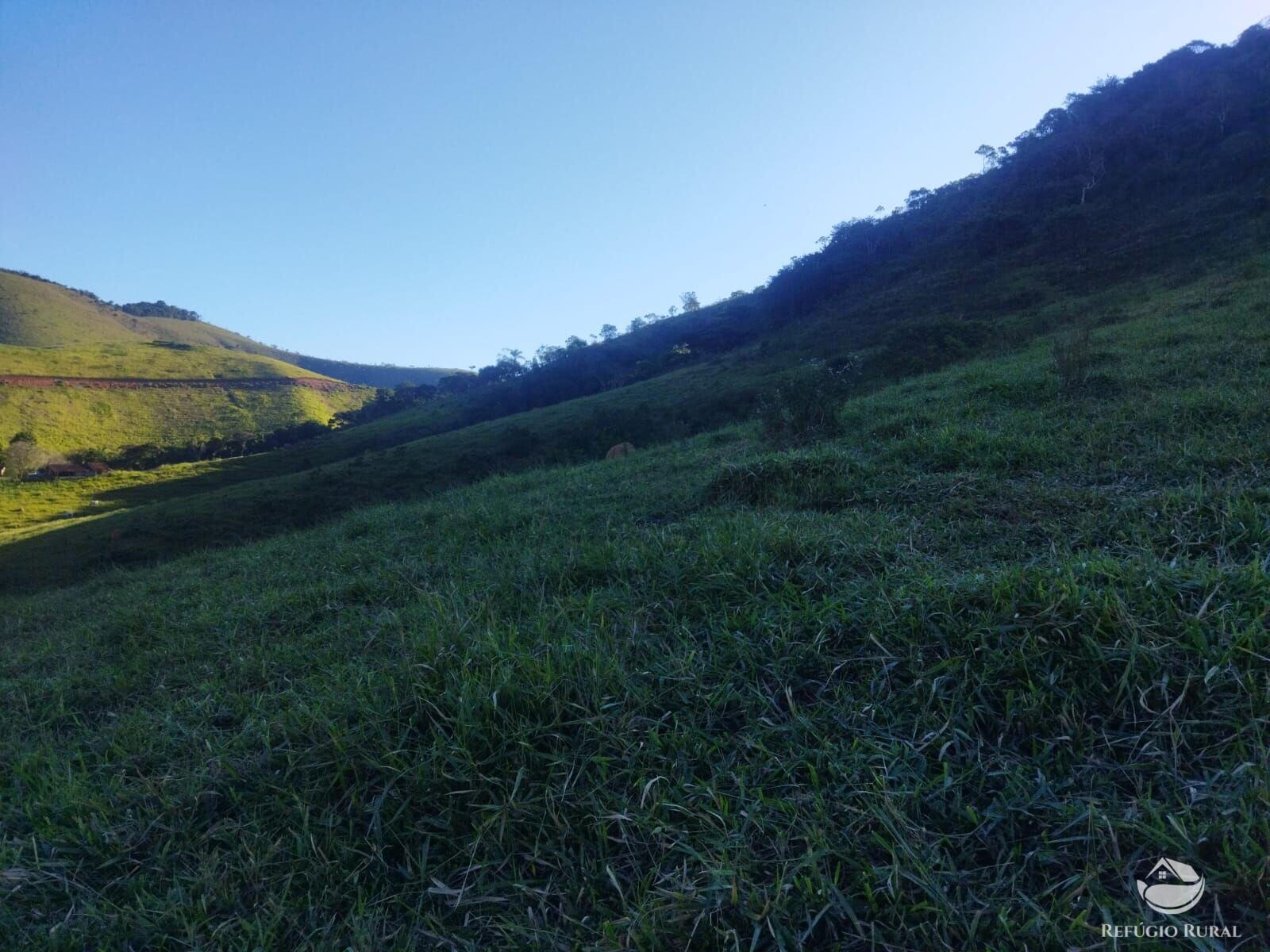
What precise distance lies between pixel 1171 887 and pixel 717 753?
1.25 m

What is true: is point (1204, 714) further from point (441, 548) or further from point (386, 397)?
point (386, 397)

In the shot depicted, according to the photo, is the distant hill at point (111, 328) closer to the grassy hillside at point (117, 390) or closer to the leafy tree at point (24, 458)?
the grassy hillside at point (117, 390)

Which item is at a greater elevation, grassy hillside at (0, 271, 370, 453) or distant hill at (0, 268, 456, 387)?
distant hill at (0, 268, 456, 387)

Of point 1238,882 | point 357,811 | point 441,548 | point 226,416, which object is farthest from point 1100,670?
point 226,416

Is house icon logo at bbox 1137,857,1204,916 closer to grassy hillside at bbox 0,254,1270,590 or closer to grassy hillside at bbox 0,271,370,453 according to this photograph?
grassy hillside at bbox 0,254,1270,590

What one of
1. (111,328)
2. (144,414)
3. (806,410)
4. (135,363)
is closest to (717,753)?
(806,410)

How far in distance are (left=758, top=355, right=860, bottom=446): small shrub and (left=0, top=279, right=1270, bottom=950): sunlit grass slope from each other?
5.06m

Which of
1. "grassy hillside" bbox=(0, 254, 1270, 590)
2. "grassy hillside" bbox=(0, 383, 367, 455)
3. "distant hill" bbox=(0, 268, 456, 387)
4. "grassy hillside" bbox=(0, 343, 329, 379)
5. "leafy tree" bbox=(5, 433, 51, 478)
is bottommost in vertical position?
"grassy hillside" bbox=(0, 254, 1270, 590)

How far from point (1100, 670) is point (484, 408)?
5018cm

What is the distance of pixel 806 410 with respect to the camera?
9.68 metres

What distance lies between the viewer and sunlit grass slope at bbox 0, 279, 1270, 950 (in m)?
1.58

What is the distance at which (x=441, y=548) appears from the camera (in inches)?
249

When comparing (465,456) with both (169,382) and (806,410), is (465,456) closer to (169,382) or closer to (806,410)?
(806,410)

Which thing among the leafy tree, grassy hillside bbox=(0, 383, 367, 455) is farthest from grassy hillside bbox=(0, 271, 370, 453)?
the leafy tree
